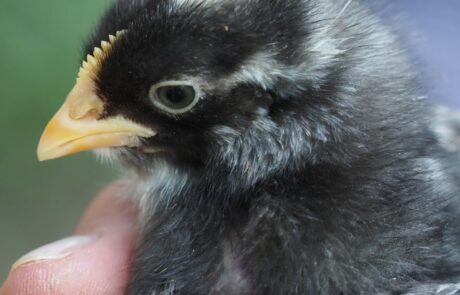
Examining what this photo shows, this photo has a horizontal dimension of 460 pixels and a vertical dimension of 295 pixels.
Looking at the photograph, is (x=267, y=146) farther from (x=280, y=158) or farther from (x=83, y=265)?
(x=83, y=265)

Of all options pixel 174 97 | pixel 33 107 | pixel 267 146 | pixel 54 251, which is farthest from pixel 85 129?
pixel 33 107

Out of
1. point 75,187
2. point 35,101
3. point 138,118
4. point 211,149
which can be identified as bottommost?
point 75,187

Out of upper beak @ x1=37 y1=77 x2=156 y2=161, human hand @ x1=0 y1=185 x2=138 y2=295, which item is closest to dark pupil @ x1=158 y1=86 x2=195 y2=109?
upper beak @ x1=37 y1=77 x2=156 y2=161

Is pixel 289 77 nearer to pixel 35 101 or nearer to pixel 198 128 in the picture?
pixel 198 128

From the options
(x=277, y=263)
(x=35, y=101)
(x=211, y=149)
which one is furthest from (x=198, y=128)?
(x=35, y=101)

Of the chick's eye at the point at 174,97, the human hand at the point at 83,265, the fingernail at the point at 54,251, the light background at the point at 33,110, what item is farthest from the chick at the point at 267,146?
the light background at the point at 33,110

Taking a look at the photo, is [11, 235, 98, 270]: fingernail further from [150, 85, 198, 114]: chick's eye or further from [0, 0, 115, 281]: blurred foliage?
[0, 0, 115, 281]: blurred foliage
